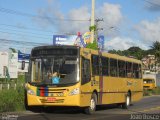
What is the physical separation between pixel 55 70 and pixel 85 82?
4.83ft

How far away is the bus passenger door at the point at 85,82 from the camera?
19547 mm

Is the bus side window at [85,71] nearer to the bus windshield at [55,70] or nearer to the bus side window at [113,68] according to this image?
the bus windshield at [55,70]

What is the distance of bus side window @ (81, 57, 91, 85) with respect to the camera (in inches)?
775

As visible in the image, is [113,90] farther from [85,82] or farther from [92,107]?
[85,82]

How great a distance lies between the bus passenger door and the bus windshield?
45 centimetres

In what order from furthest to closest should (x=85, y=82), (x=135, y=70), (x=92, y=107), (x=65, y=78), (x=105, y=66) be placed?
(x=135, y=70), (x=105, y=66), (x=92, y=107), (x=85, y=82), (x=65, y=78)

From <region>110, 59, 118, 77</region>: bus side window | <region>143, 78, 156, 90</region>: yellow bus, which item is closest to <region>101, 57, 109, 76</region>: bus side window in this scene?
<region>110, 59, 118, 77</region>: bus side window

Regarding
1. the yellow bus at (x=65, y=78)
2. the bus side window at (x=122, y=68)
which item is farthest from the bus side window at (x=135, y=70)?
the yellow bus at (x=65, y=78)

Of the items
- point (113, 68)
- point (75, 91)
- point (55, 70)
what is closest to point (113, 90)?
point (113, 68)

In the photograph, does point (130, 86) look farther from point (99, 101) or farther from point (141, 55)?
point (141, 55)

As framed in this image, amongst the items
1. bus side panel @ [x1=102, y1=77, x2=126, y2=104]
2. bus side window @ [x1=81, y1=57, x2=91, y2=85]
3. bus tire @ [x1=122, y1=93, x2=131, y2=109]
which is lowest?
bus tire @ [x1=122, y1=93, x2=131, y2=109]

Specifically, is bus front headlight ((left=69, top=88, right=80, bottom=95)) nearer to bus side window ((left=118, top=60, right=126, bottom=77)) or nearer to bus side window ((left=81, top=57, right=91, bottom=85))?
bus side window ((left=81, top=57, right=91, bottom=85))

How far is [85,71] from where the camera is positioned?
19.9 metres

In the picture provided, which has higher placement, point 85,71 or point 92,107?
point 85,71
